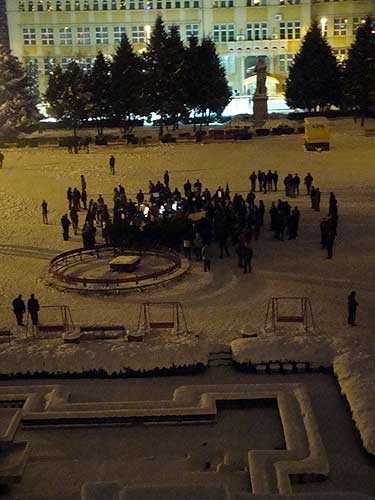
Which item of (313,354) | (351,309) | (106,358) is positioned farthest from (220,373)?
(351,309)

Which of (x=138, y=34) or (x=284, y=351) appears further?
(x=138, y=34)

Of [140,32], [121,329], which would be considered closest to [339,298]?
[121,329]

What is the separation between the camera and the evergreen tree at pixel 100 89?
169 ft

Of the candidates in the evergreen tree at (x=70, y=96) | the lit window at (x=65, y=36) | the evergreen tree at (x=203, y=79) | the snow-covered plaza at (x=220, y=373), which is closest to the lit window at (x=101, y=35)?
the lit window at (x=65, y=36)

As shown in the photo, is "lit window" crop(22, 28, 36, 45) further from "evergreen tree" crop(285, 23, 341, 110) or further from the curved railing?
the curved railing

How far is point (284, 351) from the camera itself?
1420 centimetres

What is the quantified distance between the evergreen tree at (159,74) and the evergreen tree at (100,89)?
9.22 ft

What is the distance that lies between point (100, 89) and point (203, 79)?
6.65 meters

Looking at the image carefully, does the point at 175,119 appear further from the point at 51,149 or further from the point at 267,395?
the point at 267,395

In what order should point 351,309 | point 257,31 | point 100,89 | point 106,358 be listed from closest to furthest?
point 106,358 → point 351,309 → point 100,89 → point 257,31

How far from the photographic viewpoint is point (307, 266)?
19.9 metres

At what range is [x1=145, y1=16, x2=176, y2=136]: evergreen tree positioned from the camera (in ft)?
164

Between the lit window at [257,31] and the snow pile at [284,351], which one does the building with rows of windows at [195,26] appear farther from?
the snow pile at [284,351]

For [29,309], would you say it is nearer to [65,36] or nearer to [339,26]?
[65,36]
